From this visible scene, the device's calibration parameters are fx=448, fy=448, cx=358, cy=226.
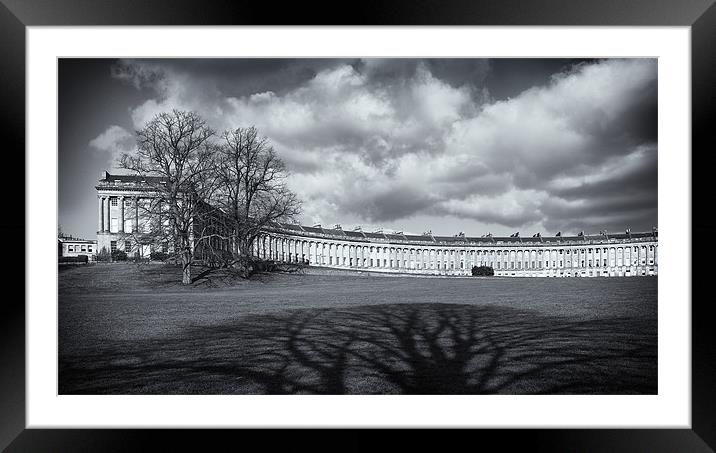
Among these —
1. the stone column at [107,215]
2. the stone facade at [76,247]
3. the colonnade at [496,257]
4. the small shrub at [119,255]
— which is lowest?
the colonnade at [496,257]

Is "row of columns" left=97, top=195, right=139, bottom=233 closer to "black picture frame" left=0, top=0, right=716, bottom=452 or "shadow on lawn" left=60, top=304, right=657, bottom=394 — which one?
"shadow on lawn" left=60, top=304, right=657, bottom=394

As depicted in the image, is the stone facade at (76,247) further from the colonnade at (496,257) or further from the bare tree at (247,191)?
the colonnade at (496,257)

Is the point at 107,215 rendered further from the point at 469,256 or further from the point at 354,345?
→ the point at 469,256

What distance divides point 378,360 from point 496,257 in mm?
52904

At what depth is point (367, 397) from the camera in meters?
6.58

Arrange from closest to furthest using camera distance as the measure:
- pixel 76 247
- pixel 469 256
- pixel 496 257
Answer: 1. pixel 76 247
2. pixel 469 256
3. pixel 496 257

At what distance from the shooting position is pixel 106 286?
67.3ft

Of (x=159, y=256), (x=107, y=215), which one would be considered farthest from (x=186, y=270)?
(x=107, y=215)

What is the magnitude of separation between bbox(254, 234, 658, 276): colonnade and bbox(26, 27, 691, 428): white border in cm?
3135
